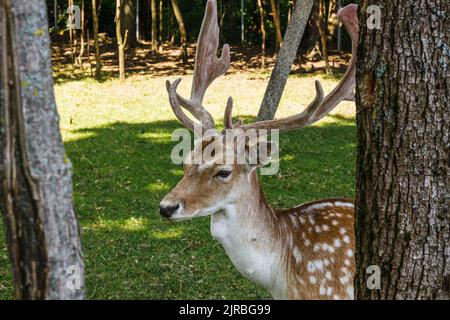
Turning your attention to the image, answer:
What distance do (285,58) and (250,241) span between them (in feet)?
15.7

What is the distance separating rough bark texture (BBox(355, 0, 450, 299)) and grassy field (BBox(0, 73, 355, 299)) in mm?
2226

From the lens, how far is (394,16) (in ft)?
10.0

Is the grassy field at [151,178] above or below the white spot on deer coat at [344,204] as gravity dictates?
below

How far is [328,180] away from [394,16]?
202 inches

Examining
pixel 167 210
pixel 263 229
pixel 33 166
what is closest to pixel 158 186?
pixel 263 229

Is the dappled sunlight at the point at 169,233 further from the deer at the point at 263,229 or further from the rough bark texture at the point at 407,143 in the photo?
the rough bark texture at the point at 407,143

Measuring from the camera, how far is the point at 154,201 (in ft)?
24.1

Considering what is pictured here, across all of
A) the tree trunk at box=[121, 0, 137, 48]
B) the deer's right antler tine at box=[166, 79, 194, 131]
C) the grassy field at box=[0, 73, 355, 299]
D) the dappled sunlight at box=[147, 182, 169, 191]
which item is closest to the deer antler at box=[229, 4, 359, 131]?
the deer's right antler tine at box=[166, 79, 194, 131]

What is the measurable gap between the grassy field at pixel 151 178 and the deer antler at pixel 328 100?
4.32 feet

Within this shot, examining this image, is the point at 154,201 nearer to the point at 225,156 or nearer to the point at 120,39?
the point at 225,156

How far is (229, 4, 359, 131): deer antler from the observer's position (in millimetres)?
4394

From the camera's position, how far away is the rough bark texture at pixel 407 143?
3018 mm

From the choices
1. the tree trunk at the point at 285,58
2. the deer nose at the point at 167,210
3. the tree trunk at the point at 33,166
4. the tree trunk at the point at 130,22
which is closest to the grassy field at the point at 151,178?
the tree trunk at the point at 285,58

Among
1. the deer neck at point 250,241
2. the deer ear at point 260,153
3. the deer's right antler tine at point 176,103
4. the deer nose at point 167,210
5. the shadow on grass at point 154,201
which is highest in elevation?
the deer's right antler tine at point 176,103
